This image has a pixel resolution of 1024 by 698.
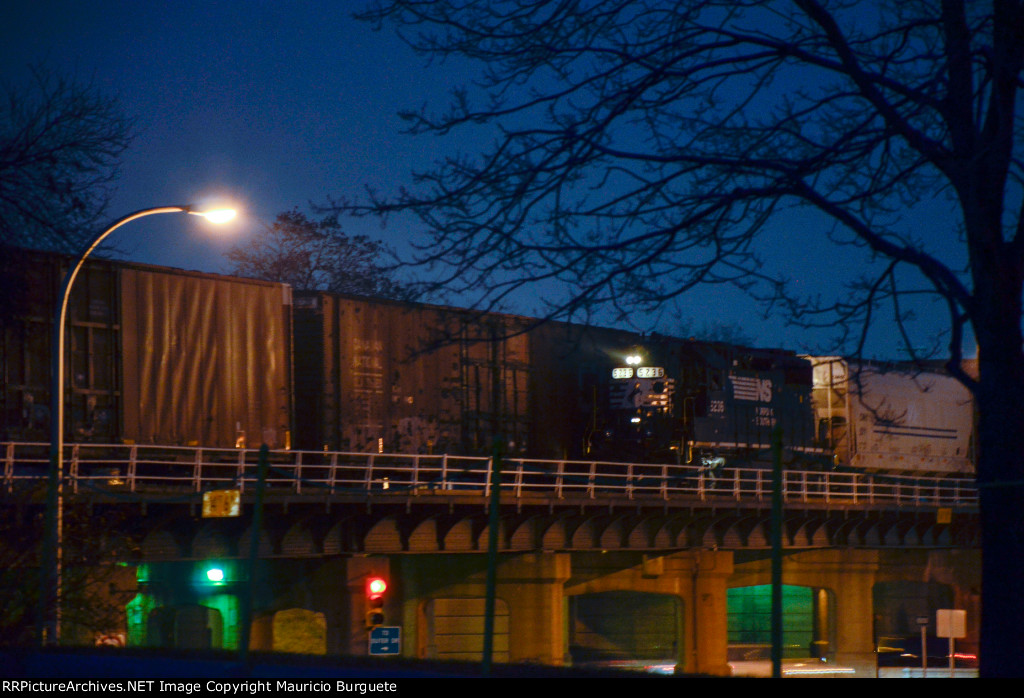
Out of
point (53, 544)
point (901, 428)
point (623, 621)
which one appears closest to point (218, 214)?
point (53, 544)

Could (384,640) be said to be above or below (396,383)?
below

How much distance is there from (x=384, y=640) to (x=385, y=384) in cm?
837

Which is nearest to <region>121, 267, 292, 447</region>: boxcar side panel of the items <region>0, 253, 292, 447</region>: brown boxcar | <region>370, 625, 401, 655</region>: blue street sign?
<region>0, 253, 292, 447</region>: brown boxcar

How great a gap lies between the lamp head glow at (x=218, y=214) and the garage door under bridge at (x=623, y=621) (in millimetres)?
33994

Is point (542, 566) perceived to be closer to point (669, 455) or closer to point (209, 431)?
point (669, 455)

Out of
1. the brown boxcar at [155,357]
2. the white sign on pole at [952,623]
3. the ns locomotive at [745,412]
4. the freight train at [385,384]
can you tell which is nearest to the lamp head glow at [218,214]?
the freight train at [385,384]

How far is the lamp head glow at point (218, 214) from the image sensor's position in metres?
16.6

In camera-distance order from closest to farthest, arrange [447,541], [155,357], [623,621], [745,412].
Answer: [155,357] < [447,541] < [745,412] < [623,621]

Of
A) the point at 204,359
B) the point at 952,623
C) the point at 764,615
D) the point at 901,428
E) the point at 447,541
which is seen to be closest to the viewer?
the point at 204,359

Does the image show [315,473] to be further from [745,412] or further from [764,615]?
[764,615]

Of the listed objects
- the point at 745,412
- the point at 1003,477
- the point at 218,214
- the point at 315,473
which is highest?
the point at 218,214

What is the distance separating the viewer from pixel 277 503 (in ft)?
65.2

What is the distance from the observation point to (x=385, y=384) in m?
26.8

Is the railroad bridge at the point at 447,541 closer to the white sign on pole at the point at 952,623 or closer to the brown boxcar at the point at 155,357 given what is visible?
the brown boxcar at the point at 155,357
